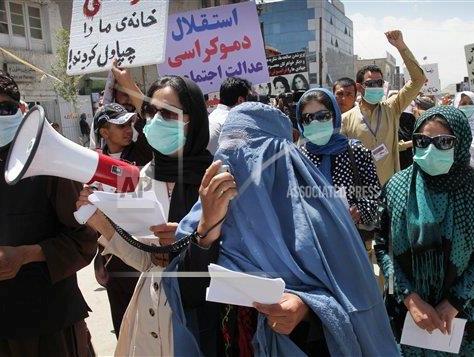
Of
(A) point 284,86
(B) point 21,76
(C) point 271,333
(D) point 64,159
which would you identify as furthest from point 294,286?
(B) point 21,76

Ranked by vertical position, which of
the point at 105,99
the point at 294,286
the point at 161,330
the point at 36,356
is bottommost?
the point at 36,356

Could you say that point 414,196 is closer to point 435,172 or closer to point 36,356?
point 435,172

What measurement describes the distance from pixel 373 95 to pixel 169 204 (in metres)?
2.57

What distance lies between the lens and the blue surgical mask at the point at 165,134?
1926 mm

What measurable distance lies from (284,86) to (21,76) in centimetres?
1125

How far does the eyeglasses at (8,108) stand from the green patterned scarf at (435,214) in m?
1.67

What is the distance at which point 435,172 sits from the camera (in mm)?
1995

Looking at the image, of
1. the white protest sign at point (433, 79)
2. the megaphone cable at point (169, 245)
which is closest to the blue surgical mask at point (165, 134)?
the megaphone cable at point (169, 245)

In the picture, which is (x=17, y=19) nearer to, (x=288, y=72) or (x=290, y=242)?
(x=288, y=72)

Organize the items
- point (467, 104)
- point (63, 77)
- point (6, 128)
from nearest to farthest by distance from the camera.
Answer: point (6, 128), point (467, 104), point (63, 77)

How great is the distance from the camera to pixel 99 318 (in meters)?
3.88

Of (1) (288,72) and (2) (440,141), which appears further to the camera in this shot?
(1) (288,72)

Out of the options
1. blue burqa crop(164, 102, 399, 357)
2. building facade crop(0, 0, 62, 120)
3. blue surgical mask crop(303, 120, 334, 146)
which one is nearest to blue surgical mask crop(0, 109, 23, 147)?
blue burqa crop(164, 102, 399, 357)

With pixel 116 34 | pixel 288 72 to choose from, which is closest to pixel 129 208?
pixel 116 34
